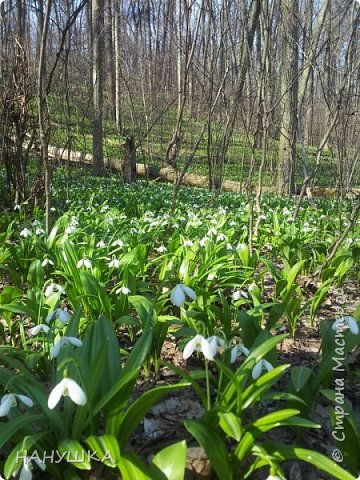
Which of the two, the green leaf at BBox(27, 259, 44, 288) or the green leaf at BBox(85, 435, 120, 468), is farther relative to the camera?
the green leaf at BBox(27, 259, 44, 288)

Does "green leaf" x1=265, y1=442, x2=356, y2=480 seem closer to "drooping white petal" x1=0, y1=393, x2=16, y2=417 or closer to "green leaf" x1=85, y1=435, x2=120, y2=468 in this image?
"green leaf" x1=85, y1=435, x2=120, y2=468

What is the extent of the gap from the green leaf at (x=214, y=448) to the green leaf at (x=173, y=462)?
0.08 m

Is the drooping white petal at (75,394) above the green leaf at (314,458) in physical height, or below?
above

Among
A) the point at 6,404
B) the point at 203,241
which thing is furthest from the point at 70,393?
the point at 203,241

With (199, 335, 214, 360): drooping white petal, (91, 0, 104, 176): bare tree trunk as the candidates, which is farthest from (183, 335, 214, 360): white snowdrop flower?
(91, 0, 104, 176): bare tree trunk

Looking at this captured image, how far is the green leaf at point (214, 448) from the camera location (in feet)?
4.87

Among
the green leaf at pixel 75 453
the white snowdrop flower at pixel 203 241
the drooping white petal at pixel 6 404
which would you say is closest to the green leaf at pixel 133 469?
the green leaf at pixel 75 453

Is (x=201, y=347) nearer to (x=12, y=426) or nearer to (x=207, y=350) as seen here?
(x=207, y=350)

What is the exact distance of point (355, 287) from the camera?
412cm

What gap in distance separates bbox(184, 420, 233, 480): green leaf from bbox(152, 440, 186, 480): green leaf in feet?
0.28

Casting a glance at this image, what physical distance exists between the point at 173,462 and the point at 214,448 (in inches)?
6.5

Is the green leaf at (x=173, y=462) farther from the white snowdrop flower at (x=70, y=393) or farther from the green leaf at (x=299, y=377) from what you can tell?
the green leaf at (x=299, y=377)

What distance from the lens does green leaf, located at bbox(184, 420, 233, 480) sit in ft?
4.87

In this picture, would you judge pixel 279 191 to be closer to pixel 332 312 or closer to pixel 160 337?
pixel 332 312
